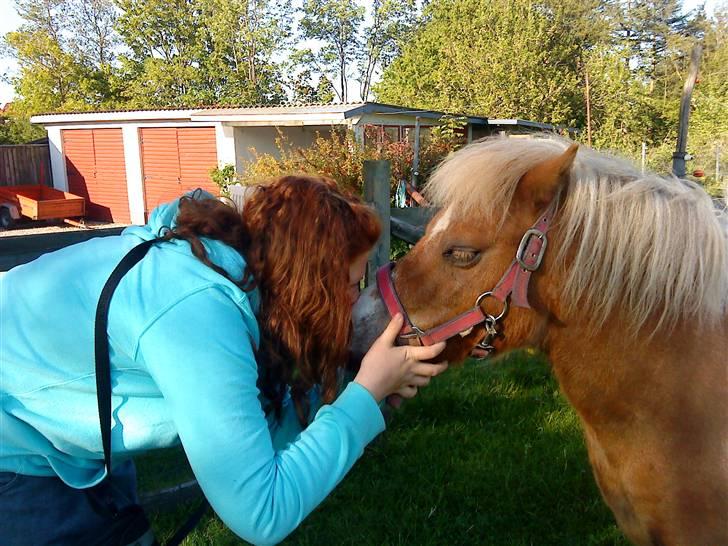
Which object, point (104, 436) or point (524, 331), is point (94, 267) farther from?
point (524, 331)

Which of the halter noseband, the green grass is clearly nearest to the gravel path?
the green grass

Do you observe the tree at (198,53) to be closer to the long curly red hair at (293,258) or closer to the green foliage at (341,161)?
the green foliage at (341,161)

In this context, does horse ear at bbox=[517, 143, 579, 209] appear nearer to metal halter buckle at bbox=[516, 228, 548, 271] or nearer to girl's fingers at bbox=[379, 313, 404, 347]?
metal halter buckle at bbox=[516, 228, 548, 271]

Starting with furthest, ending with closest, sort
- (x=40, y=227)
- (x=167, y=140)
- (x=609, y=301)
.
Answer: (x=167, y=140) → (x=40, y=227) → (x=609, y=301)

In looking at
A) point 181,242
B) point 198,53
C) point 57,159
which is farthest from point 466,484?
point 198,53

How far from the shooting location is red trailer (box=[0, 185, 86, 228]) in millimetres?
17297

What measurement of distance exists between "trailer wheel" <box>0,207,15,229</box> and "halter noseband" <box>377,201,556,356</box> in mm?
18857

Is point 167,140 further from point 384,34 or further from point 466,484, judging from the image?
point 384,34

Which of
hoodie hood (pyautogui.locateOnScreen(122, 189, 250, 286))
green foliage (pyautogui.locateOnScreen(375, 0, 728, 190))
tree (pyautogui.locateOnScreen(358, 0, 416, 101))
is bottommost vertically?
hoodie hood (pyautogui.locateOnScreen(122, 189, 250, 286))

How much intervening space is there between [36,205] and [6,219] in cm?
130

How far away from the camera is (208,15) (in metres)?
34.7

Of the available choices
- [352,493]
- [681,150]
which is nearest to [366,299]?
[352,493]

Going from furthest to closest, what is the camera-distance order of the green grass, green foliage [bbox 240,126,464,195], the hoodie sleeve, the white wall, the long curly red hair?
the white wall → green foliage [bbox 240,126,464,195] → the green grass → the long curly red hair → the hoodie sleeve

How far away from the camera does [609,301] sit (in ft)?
5.77
